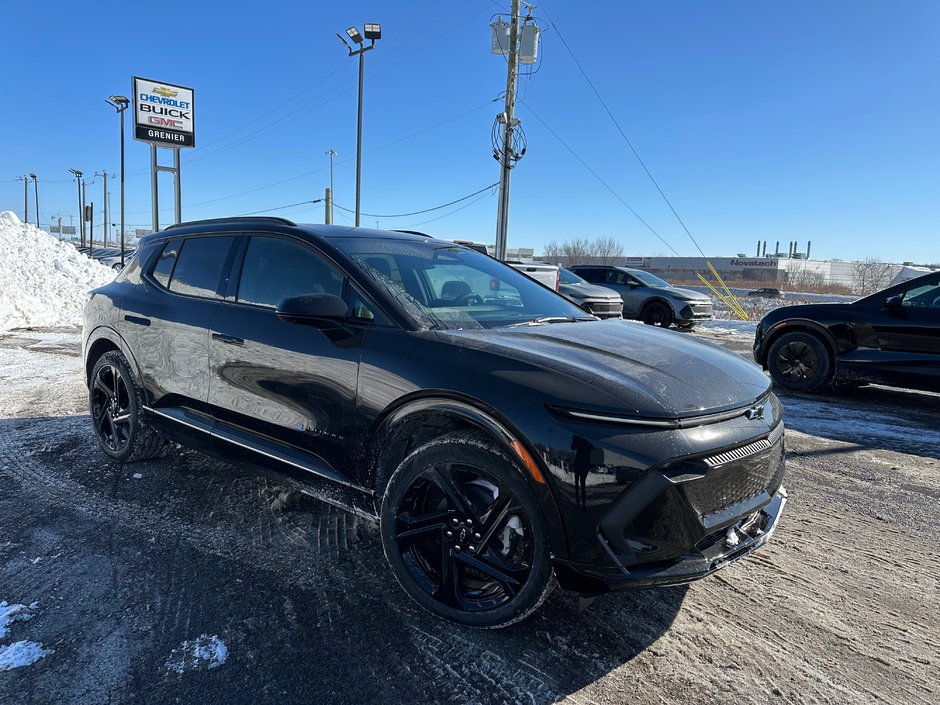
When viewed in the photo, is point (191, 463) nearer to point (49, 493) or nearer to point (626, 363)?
point (49, 493)

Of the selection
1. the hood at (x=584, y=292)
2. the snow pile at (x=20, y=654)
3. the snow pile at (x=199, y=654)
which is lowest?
the snow pile at (x=20, y=654)

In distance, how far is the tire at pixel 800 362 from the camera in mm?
6984

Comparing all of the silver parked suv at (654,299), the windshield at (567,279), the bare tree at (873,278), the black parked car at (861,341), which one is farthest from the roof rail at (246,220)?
the bare tree at (873,278)

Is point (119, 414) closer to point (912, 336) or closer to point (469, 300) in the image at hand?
point (469, 300)

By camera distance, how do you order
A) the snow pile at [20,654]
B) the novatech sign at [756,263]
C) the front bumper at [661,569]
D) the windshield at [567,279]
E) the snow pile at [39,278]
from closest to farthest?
the front bumper at [661,569]
the snow pile at [20,654]
the snow pile at [39,278]
the windshield at [567,279]
the novatech sign at [756,263]

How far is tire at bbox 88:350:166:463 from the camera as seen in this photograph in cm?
410

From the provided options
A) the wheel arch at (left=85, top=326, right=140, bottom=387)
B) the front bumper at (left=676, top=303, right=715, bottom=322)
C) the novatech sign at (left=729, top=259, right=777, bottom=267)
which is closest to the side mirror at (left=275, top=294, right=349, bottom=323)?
the wheel arch at (left=85, top=326, right=140, bottom=387)

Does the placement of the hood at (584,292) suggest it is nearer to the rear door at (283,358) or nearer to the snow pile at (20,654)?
A: the rear door at (283,358)

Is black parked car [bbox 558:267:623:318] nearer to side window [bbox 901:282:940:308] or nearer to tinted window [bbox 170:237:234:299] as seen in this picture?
side window [bbox 901:282:940:308]

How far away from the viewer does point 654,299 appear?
51.9ft

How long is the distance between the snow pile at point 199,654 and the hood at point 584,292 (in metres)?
11.1

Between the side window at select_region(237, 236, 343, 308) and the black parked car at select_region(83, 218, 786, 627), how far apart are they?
1 centimetres

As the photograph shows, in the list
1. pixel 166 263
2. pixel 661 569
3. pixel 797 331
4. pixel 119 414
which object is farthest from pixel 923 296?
pixel 119 414

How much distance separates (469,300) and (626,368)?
1.15 metres
